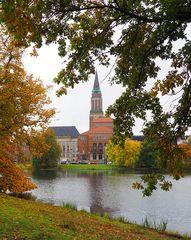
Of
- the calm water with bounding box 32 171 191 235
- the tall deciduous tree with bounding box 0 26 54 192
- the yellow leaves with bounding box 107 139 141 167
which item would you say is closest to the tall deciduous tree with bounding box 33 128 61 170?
the yellow leaves with bounding box 107 139 141 167

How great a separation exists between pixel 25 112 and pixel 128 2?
1672 cm

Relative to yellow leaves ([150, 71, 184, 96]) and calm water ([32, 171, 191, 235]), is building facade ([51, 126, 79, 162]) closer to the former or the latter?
calm water ([32, 171, 191, 235])

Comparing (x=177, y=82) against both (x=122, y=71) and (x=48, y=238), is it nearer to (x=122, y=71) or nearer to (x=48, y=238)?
(x=122, y=71)

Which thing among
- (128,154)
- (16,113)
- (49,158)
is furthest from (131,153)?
(16,113)

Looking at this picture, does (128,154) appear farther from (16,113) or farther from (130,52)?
(130,52)

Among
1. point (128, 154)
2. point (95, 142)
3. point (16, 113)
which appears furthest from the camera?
point (95, 142)

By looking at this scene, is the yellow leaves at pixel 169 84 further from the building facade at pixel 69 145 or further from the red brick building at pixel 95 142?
the building facade at pixel 69 145

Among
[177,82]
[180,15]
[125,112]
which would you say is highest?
[180,15]

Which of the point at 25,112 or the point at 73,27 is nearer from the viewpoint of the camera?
the point at 73,27

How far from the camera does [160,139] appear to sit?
13.2m

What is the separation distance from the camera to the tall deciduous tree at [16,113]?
23703 mm

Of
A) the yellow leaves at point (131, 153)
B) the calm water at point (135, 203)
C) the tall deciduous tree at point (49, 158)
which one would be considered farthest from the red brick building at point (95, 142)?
the calm water at point (135, 203)

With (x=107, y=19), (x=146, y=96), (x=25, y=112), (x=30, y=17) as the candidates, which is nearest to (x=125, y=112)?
(x=146, y=96)

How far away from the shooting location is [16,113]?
941 inches
